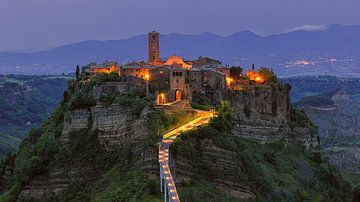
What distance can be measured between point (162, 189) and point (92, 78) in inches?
907

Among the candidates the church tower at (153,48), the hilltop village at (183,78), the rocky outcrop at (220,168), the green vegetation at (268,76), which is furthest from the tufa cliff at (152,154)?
the church tower at (153,48)

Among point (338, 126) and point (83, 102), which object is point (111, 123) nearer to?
point (83, 102)

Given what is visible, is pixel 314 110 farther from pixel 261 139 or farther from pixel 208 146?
pixel 208 146

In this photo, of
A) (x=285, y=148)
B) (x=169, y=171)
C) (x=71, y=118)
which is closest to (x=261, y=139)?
(x=285, y=148)

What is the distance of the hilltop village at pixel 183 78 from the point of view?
60.6 m

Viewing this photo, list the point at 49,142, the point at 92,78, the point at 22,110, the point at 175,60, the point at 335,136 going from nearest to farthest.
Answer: the point at 49,142 < the point at 92,78 < the point at 175,60 < the point at 335,136 < the point at 22,110

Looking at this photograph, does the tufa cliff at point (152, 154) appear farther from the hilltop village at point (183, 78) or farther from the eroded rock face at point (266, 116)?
the hilltop village at point (183, 78)

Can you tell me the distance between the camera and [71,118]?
186 feet

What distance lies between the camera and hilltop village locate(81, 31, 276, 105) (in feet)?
199

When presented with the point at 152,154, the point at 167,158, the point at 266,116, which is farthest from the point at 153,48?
the point at 167,158

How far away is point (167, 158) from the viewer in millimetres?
44094

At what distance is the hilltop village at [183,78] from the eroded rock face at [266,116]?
1.72 metres

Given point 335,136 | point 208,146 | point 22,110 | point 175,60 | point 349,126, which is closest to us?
point 208,146

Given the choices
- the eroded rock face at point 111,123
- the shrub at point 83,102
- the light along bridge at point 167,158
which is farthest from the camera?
the shrub at point 83,102
